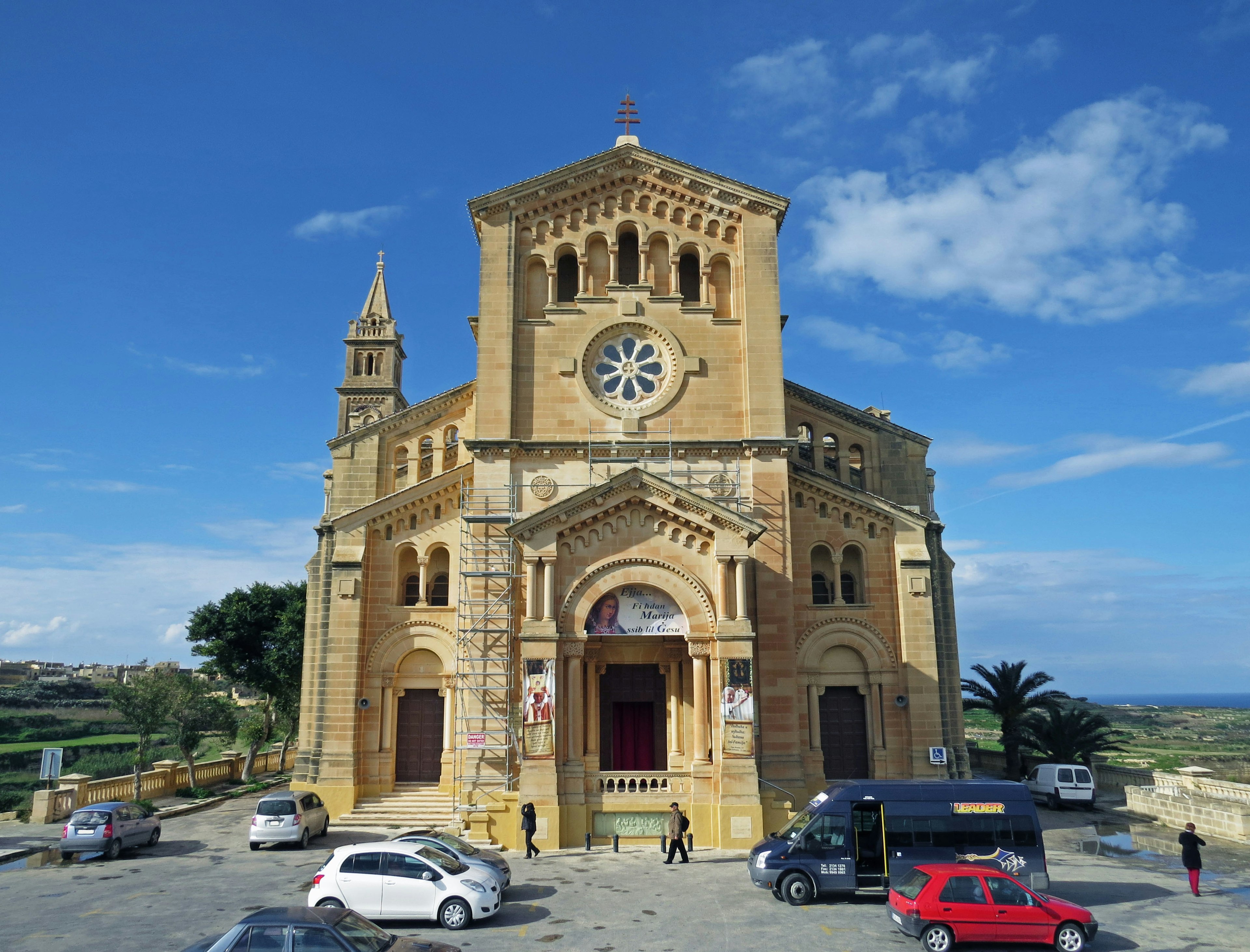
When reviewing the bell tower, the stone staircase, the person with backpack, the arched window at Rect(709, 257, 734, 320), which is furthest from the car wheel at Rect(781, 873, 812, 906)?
the bell tower

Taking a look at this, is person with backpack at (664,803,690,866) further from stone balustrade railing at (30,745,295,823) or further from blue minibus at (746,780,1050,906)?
stone balustrade railing at (30,745,295,823)

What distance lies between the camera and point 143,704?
36094 mm

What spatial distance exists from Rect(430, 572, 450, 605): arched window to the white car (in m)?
15.2

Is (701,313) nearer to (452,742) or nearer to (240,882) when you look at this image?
(452,742)

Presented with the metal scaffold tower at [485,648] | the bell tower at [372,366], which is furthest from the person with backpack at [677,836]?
the bell tower at [372,366]

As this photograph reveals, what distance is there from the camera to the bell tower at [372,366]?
70062mm

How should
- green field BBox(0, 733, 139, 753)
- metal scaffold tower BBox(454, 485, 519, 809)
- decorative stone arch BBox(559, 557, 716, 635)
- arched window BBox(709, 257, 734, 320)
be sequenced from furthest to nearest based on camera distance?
green field BBox(0, 733, 139, 753) < arched window BBox(709, 257, 734, 320) < metal scaffold tower BBox(454, 485, 519, 809) < decorative stone arch BBox(559, 557, 716, 635)

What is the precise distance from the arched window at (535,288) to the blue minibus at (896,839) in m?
20.4

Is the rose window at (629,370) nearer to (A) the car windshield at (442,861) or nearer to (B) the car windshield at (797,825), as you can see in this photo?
(B) the car windshield at (797,825)

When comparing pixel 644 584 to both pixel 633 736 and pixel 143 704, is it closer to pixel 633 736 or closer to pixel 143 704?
pixel 633 736

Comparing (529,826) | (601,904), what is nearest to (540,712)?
(529,826)

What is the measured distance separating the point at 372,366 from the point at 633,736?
160 feet

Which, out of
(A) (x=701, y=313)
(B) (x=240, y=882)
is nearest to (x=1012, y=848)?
(B) (x=240, y=882)

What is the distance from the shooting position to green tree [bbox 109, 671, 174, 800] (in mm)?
35969
